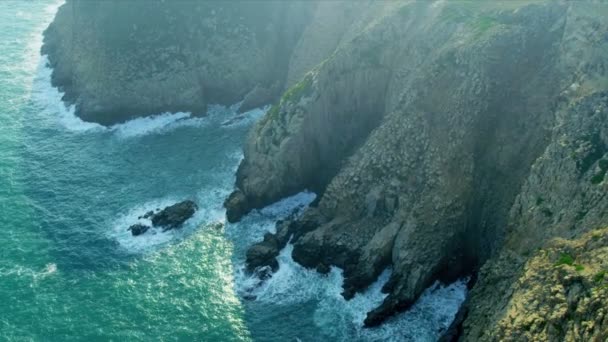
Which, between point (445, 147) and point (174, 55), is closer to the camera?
point (445, 147)

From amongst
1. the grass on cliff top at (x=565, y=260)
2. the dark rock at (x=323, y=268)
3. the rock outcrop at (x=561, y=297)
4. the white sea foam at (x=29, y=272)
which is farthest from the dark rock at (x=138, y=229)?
the grass on cliff top at (x=565, y=260)

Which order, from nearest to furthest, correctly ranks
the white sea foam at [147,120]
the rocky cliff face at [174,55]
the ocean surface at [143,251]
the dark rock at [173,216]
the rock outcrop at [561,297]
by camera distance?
the rock outcrop at [561,297]
the ocean surface at [143,251]
the dark rock at [173,216]
the white sea foam at [147,120]
the rocky cliff face at [174,55]

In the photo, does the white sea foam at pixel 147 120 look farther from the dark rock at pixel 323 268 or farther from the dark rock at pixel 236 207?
the dark rock at pixel 323 268

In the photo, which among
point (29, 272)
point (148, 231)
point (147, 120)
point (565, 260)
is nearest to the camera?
point (565, 260)

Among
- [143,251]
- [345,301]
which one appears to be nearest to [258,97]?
[143,251]

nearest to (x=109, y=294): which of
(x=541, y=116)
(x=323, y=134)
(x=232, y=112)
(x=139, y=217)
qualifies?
(x=139, y=217)

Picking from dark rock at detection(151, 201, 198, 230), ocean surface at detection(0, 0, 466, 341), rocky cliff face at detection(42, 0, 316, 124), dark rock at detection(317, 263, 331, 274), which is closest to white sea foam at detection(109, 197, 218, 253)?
ocean surface at detection(0, 0, 466, 341)

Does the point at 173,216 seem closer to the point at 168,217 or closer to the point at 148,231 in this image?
the point at 168,217

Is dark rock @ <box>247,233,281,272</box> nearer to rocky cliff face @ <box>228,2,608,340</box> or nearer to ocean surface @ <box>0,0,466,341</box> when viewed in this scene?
ocean surface @ <box>0,0,466,341</box>
